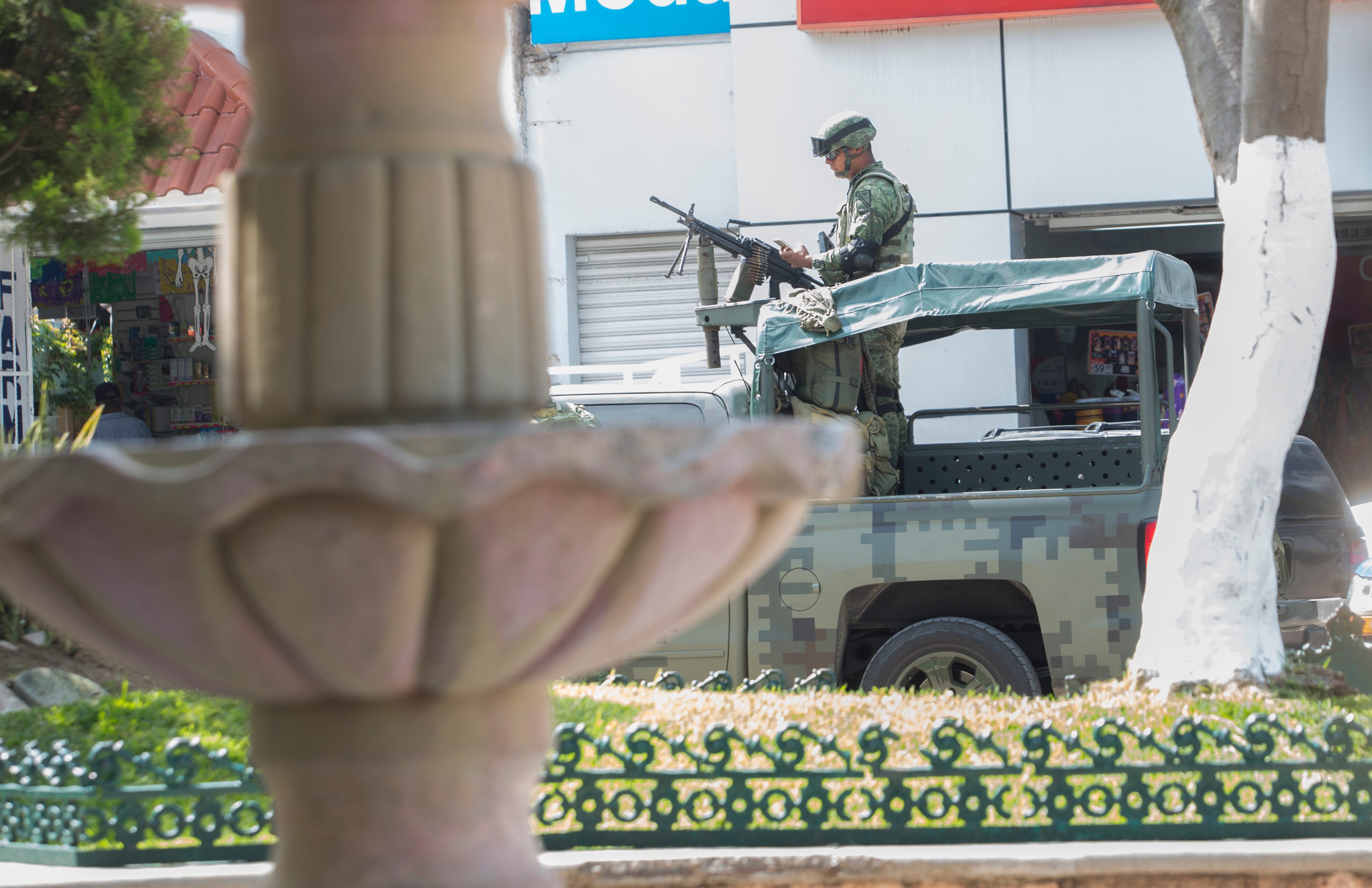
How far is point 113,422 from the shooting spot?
10.6m

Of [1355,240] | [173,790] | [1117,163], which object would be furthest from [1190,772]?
[1355,240]

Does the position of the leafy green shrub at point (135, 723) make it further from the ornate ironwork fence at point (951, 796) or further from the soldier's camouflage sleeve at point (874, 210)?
the soldier's camouflage sleeve at point (874, 210)

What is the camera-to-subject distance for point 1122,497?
5.82 metres

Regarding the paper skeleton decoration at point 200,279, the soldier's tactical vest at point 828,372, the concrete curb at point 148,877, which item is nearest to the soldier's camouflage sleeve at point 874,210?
the soldier's tactical vest at point 828,372

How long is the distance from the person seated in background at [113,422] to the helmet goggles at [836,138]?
244 inches

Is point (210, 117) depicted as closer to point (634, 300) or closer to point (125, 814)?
point (634, 300)

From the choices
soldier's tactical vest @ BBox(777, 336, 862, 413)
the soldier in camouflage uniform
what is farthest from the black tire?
the soldier in camouflage uniform

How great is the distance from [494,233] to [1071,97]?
1039cm

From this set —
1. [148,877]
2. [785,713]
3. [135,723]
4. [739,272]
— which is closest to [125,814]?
[148,877]

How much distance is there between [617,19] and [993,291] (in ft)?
24.0

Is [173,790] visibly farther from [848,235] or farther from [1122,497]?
[848,235]

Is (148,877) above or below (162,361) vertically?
below

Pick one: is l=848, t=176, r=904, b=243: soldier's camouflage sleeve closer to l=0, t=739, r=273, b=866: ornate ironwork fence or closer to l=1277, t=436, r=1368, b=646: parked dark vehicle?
l=1277, t=436, r=1368, b=646: parked dark vehicle

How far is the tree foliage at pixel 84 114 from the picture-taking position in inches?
224
